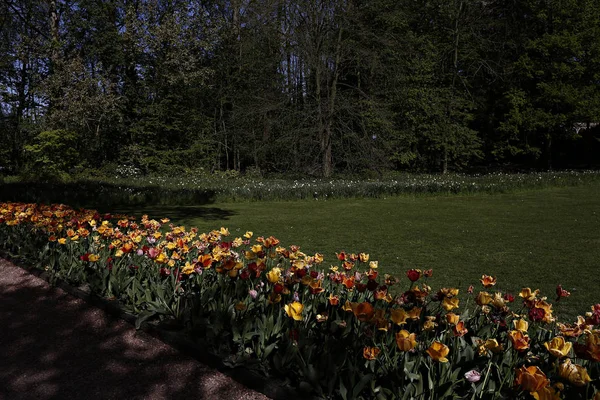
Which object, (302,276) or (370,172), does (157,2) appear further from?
(302,276)

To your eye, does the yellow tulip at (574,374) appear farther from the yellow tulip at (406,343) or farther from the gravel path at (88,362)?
the gravel path at (88,362)

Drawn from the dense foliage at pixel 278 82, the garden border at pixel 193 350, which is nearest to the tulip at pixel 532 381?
the garden border at pixel 193 350

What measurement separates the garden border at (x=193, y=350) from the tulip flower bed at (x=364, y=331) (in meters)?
0.05

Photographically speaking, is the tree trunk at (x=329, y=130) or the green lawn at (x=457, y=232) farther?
the tree trunk at (x=329, y=130)

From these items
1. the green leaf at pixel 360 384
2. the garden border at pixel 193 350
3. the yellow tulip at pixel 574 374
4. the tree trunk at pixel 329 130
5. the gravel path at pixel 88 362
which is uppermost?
the tree trunk at pixel 329 130

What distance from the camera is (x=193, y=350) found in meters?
2.71

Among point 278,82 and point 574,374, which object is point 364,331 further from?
point 278,82

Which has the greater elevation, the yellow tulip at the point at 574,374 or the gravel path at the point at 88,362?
the yellow tulip at the point at 574,374

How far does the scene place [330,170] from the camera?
1823cm

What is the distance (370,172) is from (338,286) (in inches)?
606

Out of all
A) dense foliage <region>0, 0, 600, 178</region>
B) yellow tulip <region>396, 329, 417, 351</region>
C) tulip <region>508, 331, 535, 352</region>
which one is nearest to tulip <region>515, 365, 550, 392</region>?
tulip <region>508, 331, 535, 352</region>

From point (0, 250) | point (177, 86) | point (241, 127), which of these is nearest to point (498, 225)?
point (0, 250)

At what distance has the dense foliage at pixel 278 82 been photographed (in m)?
18.2

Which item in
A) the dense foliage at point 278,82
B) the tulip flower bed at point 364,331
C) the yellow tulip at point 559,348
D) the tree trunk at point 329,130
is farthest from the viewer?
the dense foliage at point 278,82
